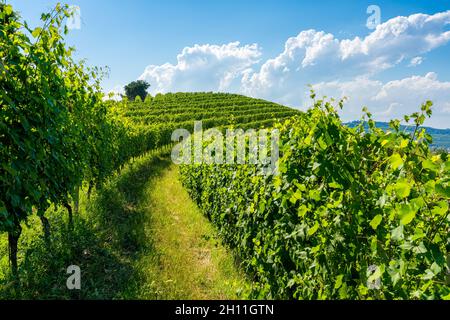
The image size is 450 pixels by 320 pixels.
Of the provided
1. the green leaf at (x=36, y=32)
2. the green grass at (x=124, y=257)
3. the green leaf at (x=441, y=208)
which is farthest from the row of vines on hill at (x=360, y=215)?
the green leaf at (x=36, y=32)

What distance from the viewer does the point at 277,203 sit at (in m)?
4.17

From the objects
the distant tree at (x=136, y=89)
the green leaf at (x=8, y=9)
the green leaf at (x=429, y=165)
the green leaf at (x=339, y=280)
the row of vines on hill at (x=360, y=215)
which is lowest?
the green leaf at (x=339, y=280)

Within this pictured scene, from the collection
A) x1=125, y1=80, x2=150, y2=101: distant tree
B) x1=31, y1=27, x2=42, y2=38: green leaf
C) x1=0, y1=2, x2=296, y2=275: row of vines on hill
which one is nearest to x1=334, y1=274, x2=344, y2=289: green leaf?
x1=0, y1=2, x2=296, y2=275: row of vines on hill

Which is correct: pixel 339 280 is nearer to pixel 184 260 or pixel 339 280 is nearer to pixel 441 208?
pixel 441 208

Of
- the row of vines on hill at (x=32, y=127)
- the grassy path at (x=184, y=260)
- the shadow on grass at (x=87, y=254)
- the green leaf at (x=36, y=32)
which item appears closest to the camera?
the row of vines on hill at (x=32, y=127)

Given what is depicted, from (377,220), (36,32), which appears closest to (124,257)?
(36,32)

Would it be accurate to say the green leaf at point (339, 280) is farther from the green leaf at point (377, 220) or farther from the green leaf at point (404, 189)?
the green leaf at point (404, 189)

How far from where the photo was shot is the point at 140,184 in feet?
44.8

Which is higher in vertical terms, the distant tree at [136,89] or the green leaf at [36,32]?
the distant tree at [136,89]

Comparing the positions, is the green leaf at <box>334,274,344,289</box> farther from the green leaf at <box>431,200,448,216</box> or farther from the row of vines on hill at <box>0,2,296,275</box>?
the row of vines on hill at <box>0,2,296,275</box>

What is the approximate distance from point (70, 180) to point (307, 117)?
4.48 m

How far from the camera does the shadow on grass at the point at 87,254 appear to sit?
5207mm

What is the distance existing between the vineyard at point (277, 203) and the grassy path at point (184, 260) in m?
0.33

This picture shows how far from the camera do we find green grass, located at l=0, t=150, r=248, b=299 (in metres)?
5.29
